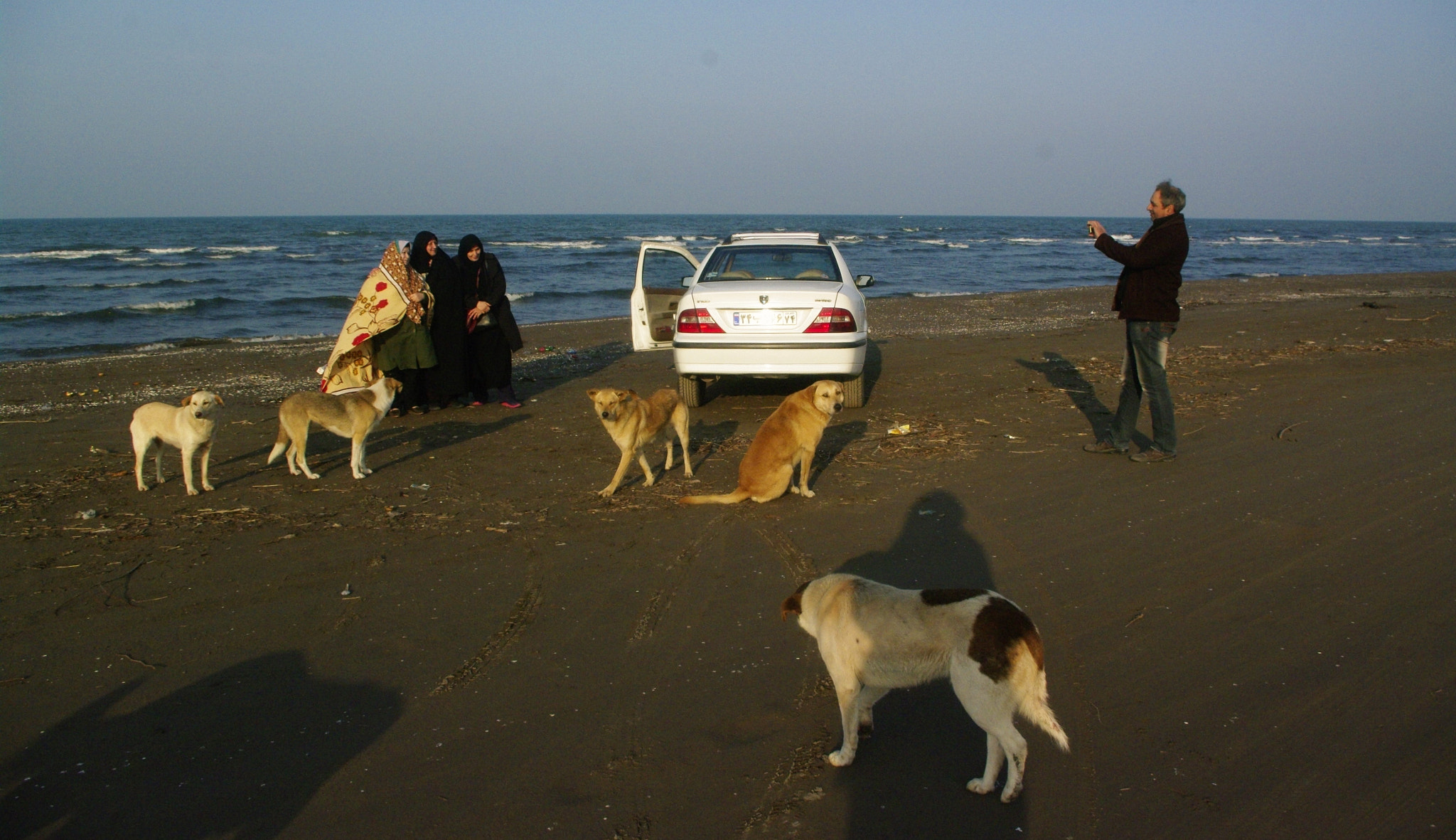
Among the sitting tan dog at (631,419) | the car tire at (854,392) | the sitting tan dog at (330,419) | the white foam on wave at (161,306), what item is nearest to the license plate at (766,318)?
the car tire at (854,392)

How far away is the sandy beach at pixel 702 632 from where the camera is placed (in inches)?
118

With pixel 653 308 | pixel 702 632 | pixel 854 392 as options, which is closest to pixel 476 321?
pixel 653 308

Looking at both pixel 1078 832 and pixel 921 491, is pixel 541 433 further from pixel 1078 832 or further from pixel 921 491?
pixel 1078 832

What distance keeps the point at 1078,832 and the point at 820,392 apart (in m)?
3.82

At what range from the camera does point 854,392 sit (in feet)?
29.8

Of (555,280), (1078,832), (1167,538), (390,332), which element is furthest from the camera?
(555,280)

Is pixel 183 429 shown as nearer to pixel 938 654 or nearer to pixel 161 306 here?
pixel 938 654

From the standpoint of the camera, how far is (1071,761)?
3178mm

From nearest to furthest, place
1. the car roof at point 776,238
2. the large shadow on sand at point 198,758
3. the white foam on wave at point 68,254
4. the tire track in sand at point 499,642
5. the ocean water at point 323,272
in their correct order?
1. the large shadow on sand at point 198,758
2. the tire track in sand at point 499,642
3. the car roof at point 776,238
4. the ocean water at point 323,272
5. the white foam on wave at point 68,254

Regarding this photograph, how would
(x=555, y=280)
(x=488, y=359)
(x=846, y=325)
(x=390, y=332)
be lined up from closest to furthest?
(x=846, y=325), (x=390, y=332), (x=488, y=359), (x=555, y=280)

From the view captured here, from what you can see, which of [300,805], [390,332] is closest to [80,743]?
[300,805]

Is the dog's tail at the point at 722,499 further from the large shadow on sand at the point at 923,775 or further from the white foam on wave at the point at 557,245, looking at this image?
the white foam on wave at the point at 557,245

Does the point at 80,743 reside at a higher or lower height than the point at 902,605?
lower

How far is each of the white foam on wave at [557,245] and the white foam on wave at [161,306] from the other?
2575 cm
